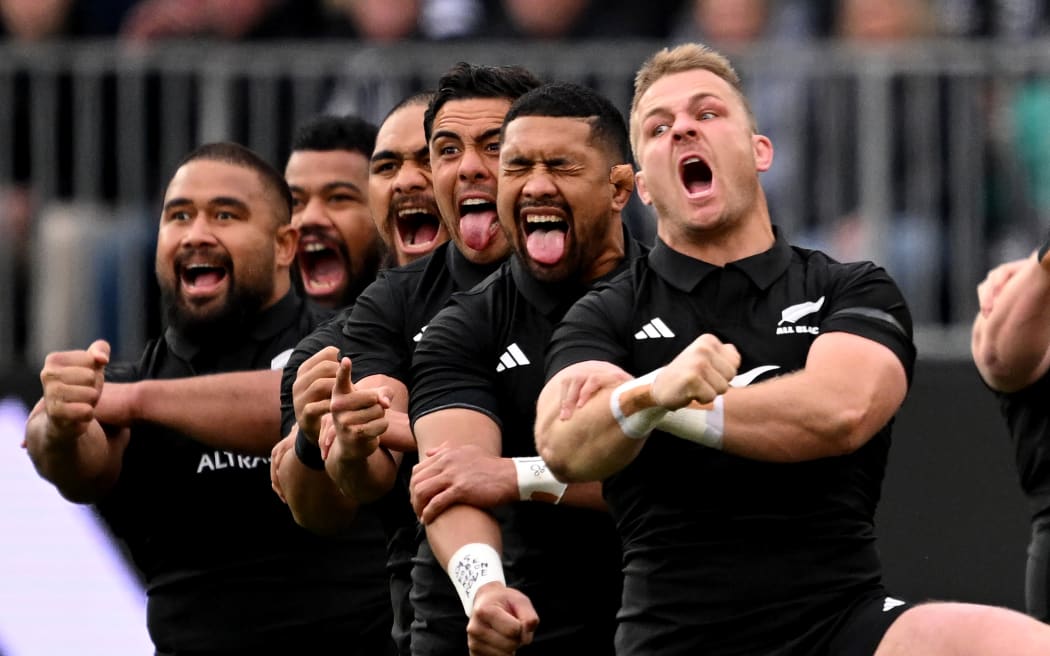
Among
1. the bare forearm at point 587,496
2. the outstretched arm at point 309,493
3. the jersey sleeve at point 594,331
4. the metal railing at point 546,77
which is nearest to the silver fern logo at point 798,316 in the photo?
the jersey sleeve at point 594,331

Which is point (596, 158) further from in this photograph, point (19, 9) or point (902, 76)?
point (19, 9)

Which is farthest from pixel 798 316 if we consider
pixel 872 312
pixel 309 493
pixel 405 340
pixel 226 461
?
pixel 226 461

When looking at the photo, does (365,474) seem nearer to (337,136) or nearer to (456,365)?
(456,365)

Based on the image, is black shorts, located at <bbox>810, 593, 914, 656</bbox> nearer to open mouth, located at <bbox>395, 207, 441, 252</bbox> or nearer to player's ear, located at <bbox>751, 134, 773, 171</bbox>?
player's ear, located at <bbox>751, 134, 773, 171</bbox>

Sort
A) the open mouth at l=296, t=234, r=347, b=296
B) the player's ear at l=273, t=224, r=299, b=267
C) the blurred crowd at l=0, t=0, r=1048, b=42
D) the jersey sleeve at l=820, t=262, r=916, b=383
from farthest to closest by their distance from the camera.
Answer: the blurred crowd at l=0, t=0, r=1048, b=42 < the open mouth at l=296, t=234, r=347, b=296 < the player's ear at l=273, t=224, r=299, b=267 < the jersey sleeve at l=820, t=262, r=916, b=383

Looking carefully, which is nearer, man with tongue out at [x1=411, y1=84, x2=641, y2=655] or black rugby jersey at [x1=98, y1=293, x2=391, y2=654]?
man with tongue out at [x1=411, y1=84, x2=641, y2=655]

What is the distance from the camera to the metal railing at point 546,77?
Answer: 10227 millimetres

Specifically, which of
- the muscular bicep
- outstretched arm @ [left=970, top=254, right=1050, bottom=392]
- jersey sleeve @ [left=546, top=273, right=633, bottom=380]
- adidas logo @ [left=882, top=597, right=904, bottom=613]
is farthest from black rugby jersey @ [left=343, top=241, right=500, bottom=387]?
adidas logo @ [left=882, top=597, right=904, bottom=613]

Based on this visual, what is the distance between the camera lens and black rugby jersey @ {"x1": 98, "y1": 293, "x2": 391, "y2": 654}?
23.5 feet

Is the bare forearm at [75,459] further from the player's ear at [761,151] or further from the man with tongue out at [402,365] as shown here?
the player's ear at [761,151]

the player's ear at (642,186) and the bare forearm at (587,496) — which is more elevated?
the player's ear at (642,186)

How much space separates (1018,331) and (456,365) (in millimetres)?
1714

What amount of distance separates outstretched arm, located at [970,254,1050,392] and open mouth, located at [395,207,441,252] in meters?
1.93

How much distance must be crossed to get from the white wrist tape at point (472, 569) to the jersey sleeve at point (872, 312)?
106 cm
